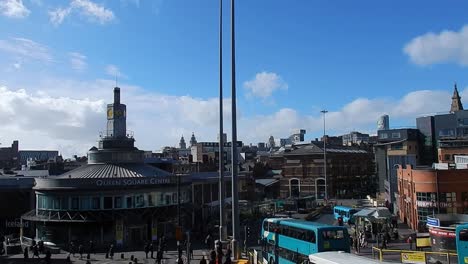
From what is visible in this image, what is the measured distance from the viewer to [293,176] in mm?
114938

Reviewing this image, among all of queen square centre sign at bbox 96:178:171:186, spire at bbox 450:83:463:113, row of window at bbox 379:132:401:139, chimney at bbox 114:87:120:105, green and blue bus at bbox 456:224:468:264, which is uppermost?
spire at bbox 450:83:463:113

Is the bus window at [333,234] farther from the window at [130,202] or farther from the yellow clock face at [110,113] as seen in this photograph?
the yellow clock face at [110,113]

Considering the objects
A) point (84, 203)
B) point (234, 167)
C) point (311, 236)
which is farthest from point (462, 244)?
point (84, 203)

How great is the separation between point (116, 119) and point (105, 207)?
47.9 ft

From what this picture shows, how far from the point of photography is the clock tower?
58094 mm

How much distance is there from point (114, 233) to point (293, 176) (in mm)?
72407

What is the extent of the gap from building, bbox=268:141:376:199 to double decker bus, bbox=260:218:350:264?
249 ft

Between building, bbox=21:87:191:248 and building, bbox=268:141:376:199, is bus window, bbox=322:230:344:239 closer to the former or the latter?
building, bbox=21:87:191:248

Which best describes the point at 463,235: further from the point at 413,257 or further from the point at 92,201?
the point at 92,201

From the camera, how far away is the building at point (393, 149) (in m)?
78.1

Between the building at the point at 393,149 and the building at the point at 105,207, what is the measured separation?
1636 inches

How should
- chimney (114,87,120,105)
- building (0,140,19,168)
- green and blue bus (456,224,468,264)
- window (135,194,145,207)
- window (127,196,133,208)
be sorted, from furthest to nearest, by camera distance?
1. building (0,140,19,168)
2. chimney (114,87,120,105)
3. window (135,194,145,207)
4. window (127,196,133,208)
5. green and blue bus (456,224,468,264)

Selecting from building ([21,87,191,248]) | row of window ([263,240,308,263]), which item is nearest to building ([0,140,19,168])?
building ([21,87,191,248])

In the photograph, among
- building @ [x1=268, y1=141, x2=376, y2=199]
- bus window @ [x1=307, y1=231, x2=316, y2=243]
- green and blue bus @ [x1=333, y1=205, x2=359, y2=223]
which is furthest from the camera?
building @ [x1=268, y1=141, x2=376, y2=199]
